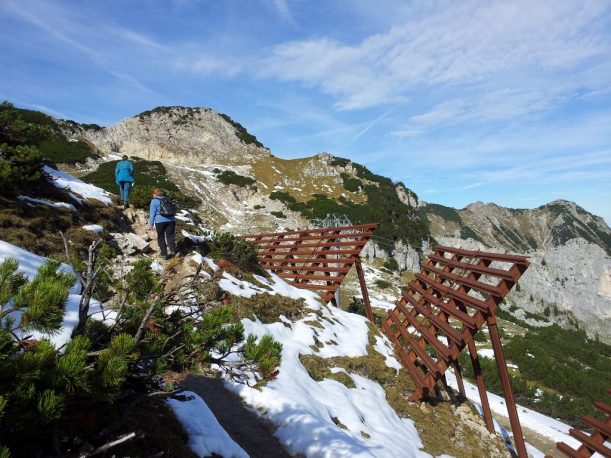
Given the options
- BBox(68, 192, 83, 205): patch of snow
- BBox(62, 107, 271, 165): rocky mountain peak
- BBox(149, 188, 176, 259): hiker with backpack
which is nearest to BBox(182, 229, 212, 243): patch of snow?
BBox(149, 188, 176, 259): hiker with backpack

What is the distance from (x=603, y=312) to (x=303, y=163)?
89719 millimetres

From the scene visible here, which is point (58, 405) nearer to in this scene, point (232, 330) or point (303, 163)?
point (232, 330)

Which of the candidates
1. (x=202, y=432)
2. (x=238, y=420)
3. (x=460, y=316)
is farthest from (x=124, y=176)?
(x=460, y=316)

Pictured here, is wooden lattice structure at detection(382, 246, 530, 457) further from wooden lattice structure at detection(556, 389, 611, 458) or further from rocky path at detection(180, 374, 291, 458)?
rocky path at detection(180, 374, 291, 458)

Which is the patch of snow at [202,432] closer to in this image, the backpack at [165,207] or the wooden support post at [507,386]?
the wooden support post at [507,386]

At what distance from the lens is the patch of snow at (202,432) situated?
12.4ft

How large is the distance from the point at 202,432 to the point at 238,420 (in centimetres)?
148

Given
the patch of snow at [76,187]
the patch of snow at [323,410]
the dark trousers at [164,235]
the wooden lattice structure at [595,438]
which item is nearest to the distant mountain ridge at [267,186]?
the patch of snow at [76,187]

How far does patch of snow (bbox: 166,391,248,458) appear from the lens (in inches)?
149

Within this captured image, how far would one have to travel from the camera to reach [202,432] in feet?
13.1

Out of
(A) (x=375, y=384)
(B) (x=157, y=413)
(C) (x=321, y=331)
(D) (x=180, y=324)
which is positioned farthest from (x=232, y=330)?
(C) (x=321, y=331)

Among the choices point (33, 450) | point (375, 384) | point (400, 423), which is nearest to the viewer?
point (33, 450)

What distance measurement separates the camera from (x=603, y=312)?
9475 cm

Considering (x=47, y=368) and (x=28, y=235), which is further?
(x=28, y=235)
